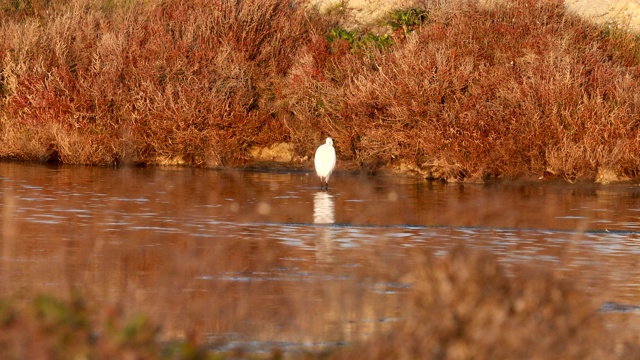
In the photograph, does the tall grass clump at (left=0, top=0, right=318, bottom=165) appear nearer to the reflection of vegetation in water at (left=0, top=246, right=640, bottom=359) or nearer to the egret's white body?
the egret's white body

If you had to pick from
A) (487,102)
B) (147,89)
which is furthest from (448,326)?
(147,89)

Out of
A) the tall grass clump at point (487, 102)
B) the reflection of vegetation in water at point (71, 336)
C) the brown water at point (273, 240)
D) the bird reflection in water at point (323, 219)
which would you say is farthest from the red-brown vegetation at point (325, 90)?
the reflection of vegetation in water at point (71, 336)

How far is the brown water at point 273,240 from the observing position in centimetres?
846

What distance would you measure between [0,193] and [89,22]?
8.29 m

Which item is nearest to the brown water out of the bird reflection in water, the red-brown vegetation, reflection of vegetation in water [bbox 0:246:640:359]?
the bird reflection in water

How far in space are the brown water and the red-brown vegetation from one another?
756mm

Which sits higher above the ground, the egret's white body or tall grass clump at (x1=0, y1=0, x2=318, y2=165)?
tall grass clump at (x1=0, y1=0, x2=318, y2=165)

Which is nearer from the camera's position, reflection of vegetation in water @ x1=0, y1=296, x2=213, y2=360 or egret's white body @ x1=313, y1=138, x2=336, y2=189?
reflection of vegetation in water @ x1=0, y1=296, x2=213, y2=360

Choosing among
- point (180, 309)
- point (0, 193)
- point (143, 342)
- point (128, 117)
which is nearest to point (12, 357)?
point (143, 342)

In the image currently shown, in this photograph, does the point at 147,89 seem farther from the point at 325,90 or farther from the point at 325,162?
the point at 325,162

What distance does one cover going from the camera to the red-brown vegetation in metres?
19.9

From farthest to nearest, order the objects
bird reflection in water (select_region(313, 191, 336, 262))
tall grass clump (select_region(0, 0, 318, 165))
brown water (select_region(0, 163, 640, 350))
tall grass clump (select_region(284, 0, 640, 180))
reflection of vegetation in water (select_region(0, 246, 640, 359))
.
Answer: tall grass clump (select_region(0, 0, 318, 165)), tall grass clump (select_region(284, 0, 640, 180)), bird reflection in water (select_region(313, 191, 336, 262)), brown water (select_region(0, 163, 640, 350)), reflection of vegetation in water (select_region(0, 246, 640, 359))

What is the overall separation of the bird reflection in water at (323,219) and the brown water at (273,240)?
4cm

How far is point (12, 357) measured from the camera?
5.19 m
